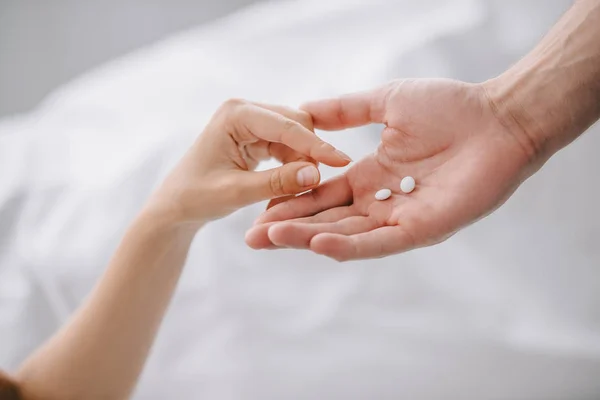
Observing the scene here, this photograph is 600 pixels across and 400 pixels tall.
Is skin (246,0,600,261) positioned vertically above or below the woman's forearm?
above

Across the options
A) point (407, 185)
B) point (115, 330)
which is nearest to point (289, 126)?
point (407, 185)

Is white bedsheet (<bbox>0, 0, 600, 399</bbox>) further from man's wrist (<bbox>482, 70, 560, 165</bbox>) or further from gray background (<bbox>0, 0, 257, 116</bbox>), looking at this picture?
gray background (<bbox>0, 0, 257, 116</bbox>)

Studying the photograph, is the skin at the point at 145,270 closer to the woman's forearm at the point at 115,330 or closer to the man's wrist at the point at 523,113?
the woman's forearm at the point at 115,330

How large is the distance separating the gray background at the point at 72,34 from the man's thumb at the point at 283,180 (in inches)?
65.2

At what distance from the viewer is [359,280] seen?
112cm

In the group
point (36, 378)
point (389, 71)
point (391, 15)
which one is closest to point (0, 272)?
point (36, 378)

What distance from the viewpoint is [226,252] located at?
1.16 meters

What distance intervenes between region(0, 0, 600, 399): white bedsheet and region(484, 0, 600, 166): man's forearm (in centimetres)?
21

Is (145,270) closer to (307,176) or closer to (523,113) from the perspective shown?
(307,176)

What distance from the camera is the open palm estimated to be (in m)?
0.86

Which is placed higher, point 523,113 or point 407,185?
point 523,113

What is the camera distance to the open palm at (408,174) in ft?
2.83

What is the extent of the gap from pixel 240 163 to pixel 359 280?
323mm

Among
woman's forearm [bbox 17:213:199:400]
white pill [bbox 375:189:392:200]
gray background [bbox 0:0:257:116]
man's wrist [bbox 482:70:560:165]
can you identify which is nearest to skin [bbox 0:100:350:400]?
woman's forearm [bbox 17:213:199:400]
